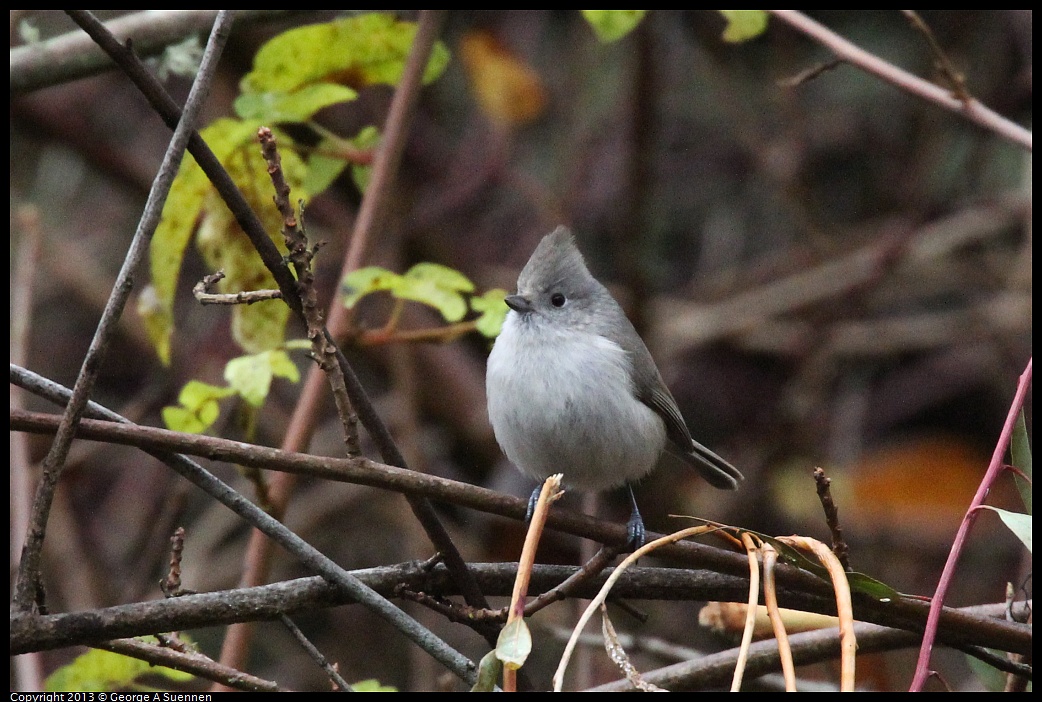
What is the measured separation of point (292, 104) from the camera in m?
2.44

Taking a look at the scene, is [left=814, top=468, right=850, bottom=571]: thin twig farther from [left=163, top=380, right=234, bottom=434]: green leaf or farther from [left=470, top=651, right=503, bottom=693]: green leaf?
[left=163, top=380, right=234, bottom=434]: green leaf

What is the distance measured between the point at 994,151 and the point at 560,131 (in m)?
2.59

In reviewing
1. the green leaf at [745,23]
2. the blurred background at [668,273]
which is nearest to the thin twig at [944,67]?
the green leaf at [745,23]

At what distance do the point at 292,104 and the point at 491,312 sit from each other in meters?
0.69

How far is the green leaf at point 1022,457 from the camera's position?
1.71 m

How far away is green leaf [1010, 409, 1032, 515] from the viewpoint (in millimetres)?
1707

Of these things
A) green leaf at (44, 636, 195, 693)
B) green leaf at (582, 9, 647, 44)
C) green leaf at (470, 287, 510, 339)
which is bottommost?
green leaf at (44, 636, 195, 693)

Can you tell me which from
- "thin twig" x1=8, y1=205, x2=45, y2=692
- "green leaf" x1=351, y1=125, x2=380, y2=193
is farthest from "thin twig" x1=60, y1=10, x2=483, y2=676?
"green leaf" x1=351, y1=125, x2=380, y2=193

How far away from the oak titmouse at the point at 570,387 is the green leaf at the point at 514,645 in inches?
54.1

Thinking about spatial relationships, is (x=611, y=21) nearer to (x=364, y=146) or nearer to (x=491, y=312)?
(x=364, y=146)

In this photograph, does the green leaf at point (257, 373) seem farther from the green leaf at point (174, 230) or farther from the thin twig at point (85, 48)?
the thin twig at point (85, 48)

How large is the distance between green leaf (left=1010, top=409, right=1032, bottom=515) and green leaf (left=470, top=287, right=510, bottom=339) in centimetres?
113

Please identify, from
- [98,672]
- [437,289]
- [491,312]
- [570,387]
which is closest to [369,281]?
[437,289]

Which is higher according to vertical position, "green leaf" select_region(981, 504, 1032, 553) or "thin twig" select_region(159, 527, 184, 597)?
"thin twig" select_region(159, 527, 184, 597)
